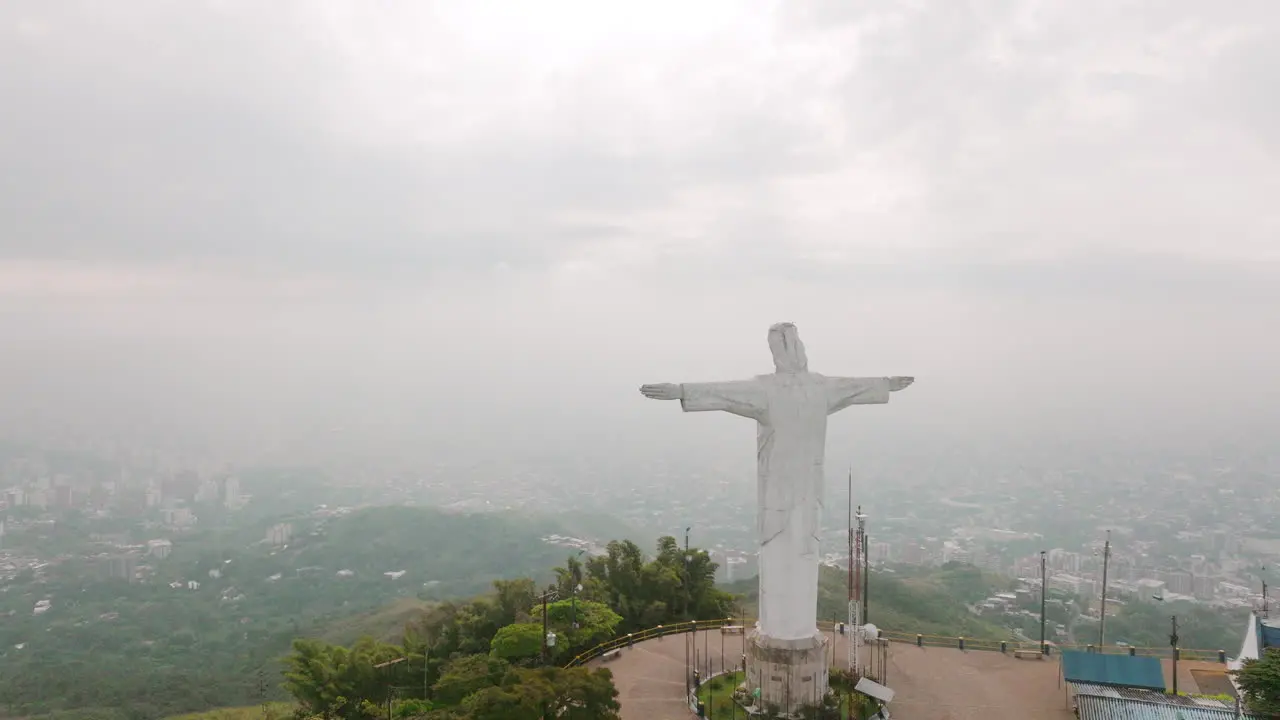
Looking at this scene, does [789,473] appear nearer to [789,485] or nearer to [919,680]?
[789,485]

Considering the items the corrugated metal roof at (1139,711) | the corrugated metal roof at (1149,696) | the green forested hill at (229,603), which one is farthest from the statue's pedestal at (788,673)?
the green forested hill at (229,603)

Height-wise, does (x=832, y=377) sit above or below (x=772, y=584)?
above

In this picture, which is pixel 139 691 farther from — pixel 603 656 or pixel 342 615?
pixel 603 656

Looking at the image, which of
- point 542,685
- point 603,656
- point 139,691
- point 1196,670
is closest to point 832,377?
point 542,685

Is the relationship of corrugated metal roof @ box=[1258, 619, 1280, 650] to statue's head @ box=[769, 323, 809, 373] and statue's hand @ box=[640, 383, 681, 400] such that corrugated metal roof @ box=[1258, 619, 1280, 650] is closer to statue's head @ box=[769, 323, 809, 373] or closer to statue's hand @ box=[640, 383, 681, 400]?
statue's head @ box=[769, 323, 809, 373]

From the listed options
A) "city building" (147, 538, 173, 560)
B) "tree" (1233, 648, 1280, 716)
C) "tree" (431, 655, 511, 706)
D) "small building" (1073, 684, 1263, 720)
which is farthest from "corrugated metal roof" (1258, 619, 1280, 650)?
"city building" (147, 538, 173, 560)

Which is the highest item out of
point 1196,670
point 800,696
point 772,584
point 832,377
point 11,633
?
point 832,377

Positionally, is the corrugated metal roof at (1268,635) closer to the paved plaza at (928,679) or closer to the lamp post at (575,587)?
the paved plaza at (928,679)

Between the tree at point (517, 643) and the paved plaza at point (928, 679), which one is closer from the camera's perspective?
the paved plaza at point (928, 679)
